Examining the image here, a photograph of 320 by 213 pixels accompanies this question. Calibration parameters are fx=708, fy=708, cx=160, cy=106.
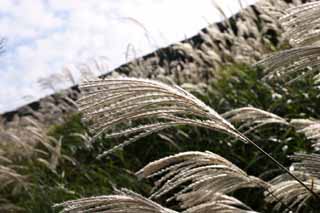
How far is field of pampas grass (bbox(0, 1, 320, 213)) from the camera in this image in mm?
1667

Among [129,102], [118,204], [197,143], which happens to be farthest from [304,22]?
[197,143]

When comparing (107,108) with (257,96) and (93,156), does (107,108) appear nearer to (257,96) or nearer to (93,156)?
(257,96)

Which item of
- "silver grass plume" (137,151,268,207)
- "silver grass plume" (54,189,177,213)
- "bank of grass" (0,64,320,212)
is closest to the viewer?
"silver grass plume" (54,189,177,213)

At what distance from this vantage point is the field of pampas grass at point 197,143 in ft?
5.47

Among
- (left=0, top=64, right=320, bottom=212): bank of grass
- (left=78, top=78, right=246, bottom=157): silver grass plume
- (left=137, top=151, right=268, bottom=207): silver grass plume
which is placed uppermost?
(left=78, top=78, right=246, bottom=157): silver grass plume

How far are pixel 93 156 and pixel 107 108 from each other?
5794 millimetres

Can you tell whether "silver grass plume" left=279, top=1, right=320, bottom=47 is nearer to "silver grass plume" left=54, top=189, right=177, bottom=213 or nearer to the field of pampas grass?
the field of pampas grass

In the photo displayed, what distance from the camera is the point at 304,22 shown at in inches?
65.2

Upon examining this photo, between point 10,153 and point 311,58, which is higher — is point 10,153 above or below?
below

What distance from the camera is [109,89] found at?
5.39ft

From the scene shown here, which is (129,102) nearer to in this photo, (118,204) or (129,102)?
(129,102)

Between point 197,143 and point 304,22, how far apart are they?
13.9ft

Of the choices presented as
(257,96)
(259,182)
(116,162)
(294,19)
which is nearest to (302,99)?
(257,96)

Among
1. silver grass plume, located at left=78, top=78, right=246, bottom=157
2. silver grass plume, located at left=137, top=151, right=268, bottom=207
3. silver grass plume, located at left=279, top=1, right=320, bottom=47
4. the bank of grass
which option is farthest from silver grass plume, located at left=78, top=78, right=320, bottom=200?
the bank of grass
